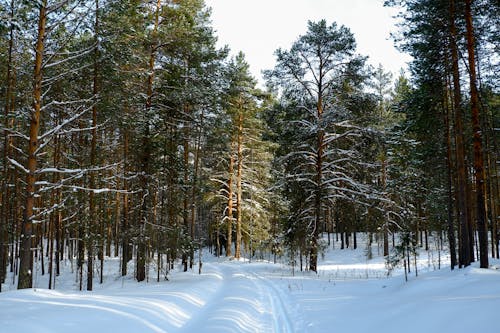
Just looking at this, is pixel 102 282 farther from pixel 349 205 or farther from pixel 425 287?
pixel 425 287

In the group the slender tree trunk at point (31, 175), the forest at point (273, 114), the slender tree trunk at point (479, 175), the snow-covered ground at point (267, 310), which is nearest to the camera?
the snow-covered ground at point (267, 310)

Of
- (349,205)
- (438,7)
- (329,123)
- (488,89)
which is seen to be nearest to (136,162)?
(329,123)

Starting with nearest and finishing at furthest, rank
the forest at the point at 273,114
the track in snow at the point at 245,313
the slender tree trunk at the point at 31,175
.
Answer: the track in snow at the point at 245,313, the slender tree trunk at the point at 31,175, the forest at the point at 273,114

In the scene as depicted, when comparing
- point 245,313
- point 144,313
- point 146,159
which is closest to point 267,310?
point 245,313

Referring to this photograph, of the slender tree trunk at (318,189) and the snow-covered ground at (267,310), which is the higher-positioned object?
the slender tree trunk at (318,189)

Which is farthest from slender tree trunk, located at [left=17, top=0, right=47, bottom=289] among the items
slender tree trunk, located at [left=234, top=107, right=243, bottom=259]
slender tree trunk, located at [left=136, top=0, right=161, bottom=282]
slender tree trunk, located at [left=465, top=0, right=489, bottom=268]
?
slender tree trunk, located at [left=234, top=107, right=243, bottom=259]

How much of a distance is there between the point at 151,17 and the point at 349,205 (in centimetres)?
1377

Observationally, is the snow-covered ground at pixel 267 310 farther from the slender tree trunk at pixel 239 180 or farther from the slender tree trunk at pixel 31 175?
the slender tree trunk at pixel 239 180

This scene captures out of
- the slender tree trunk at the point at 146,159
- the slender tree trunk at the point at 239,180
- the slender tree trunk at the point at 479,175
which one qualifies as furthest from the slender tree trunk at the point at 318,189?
the slender tree trunk at the point at 239,180

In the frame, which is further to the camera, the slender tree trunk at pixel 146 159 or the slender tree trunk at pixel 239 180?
the slender tree trunk at pixel 239 180

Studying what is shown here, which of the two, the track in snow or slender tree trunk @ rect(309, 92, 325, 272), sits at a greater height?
slender tree trunk @ rect(309, 92, 325, 272)

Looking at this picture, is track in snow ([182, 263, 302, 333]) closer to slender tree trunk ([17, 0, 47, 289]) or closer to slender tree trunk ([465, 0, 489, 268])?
slender tree trunk ([17, 0, 47, 289])

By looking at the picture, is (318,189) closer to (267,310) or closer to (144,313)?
(267,310)

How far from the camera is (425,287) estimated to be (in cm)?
1028
